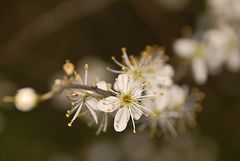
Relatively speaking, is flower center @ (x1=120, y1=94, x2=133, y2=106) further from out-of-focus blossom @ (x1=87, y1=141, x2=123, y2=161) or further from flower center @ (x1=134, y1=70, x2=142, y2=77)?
out-of-focus blossom @ (x1=87, y1=141, x2=123, y2=161)

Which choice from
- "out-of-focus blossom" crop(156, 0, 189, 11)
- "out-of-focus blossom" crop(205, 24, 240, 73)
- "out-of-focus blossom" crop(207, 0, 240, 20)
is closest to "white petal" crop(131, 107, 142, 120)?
"out-of-focus blossom" crop(205, 24, 240, 73)

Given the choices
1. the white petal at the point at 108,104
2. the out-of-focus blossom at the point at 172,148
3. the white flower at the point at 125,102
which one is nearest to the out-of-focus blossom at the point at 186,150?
the out-of-focus blossom at the point at 172,148

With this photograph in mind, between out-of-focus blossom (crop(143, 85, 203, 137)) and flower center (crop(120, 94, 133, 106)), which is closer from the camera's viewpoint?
flower center (crop(120, 94, 133, 106))

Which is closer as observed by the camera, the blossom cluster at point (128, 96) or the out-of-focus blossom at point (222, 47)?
the blossom cluster at point (128, 96)

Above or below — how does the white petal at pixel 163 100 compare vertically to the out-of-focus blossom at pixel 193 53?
below

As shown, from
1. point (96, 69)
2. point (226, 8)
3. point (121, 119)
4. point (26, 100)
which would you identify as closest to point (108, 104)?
point (121, 119)

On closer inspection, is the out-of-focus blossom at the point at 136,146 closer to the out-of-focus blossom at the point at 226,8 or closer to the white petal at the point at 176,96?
the out-of-focus blossom at the point at 226,8
